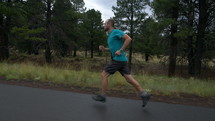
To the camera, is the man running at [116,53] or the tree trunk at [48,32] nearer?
the man running at [116,53]

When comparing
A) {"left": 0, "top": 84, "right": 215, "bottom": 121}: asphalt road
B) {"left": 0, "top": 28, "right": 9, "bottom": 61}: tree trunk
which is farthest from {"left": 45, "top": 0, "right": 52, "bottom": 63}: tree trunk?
{"left": 0, "top": 84, "right": 215, "bottom": 121}: asphalt road

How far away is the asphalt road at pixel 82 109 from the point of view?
147 inches

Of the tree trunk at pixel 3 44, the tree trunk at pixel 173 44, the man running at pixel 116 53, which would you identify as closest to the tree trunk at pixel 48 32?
the tree trunk at pixel 3 44

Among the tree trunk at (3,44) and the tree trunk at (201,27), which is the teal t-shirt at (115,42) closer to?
the tree trunk at (201,27)

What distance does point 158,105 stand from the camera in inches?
181

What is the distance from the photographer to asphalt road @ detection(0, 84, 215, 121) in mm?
3737

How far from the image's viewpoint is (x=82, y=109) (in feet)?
13.8

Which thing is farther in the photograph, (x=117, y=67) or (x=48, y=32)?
(x=48, y=32)

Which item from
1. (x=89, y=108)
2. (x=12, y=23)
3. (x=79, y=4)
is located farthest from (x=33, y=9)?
(x=79, y=4)

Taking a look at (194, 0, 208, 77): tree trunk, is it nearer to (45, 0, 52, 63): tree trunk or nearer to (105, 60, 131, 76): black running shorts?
(105, 60, 131, 76): black running shorts

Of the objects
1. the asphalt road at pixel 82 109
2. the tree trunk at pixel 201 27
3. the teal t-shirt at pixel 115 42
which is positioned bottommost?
the asphalt road at pixel 82 109

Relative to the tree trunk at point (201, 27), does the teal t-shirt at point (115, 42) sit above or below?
below

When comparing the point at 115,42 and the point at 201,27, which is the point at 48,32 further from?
the point at 115,42

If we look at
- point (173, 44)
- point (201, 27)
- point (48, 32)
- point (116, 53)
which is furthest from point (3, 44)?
point (201, 27)
